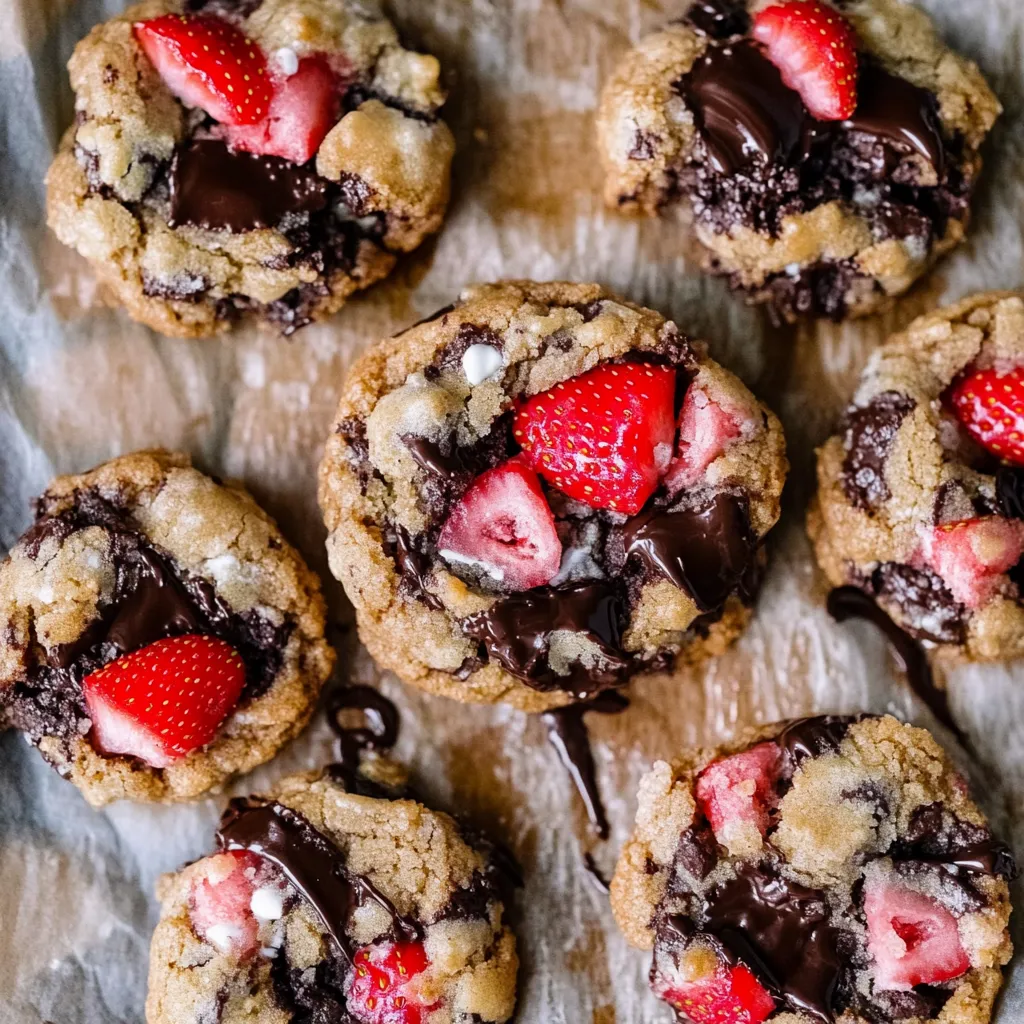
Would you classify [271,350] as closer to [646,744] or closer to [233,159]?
[233,159]

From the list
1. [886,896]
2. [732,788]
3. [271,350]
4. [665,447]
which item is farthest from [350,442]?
[886,896]

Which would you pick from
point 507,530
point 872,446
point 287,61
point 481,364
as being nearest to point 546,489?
point 507,530

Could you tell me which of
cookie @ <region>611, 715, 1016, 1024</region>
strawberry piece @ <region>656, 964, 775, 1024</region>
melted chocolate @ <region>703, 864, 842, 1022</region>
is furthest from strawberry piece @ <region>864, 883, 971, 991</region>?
strawberry piece @ <region>656, 964, 775, 1024</region>

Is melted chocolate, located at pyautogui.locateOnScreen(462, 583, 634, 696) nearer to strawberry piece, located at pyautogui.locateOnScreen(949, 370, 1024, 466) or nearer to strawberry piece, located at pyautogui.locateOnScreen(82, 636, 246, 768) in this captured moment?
strawberry piece, located at pyautogui.locateOnScreen(82, 636, 246, 768)

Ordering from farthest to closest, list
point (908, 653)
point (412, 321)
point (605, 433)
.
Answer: point (412, 321) → point (908, 653) → point (605, 433)

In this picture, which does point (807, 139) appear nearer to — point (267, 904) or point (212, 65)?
point (212, 65)

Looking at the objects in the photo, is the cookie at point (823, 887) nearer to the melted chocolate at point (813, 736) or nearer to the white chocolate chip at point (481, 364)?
the melted chocolate at point (813, 736)

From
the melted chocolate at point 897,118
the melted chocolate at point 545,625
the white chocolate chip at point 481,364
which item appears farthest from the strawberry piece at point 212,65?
the melted chocolate at point 897,118
